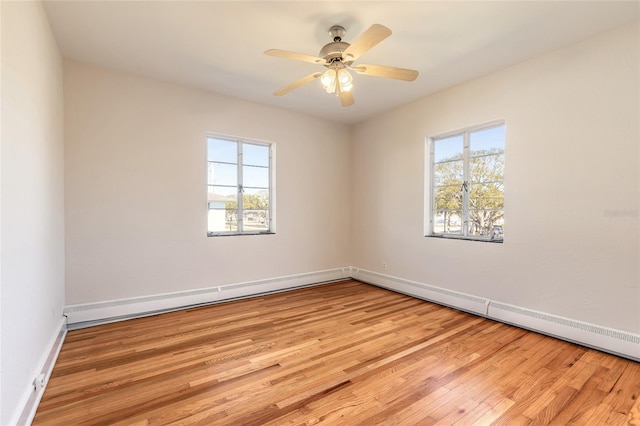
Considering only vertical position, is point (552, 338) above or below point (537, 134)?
below

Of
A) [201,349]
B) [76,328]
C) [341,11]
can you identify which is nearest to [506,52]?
[341,11]

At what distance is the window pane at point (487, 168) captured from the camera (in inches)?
133

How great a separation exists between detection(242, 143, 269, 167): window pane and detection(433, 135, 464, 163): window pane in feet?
7.99

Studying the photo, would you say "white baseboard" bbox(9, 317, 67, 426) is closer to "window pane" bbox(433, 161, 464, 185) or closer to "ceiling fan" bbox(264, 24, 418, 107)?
"ceiling fan" bbox(264, 24, 418, 107)

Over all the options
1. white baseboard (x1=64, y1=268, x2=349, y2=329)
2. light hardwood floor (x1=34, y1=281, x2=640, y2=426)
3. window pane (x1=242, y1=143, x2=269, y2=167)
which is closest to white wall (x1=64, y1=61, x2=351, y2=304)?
white baseboard (x1=64, y1=268, x2=349, y2=329)

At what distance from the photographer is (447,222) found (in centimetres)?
393

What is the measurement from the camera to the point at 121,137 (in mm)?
3291

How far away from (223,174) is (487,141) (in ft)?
11.1

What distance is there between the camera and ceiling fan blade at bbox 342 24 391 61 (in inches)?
73.9

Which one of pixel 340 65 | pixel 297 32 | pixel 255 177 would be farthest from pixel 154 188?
pixel 340 65

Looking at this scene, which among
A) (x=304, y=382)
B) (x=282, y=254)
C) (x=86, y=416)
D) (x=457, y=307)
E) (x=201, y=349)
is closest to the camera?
(x=86, y=416)

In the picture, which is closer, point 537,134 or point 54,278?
point 54,278

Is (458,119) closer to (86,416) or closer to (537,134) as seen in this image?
(537,134)

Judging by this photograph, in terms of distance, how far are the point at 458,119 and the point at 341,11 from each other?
2.11 meters
